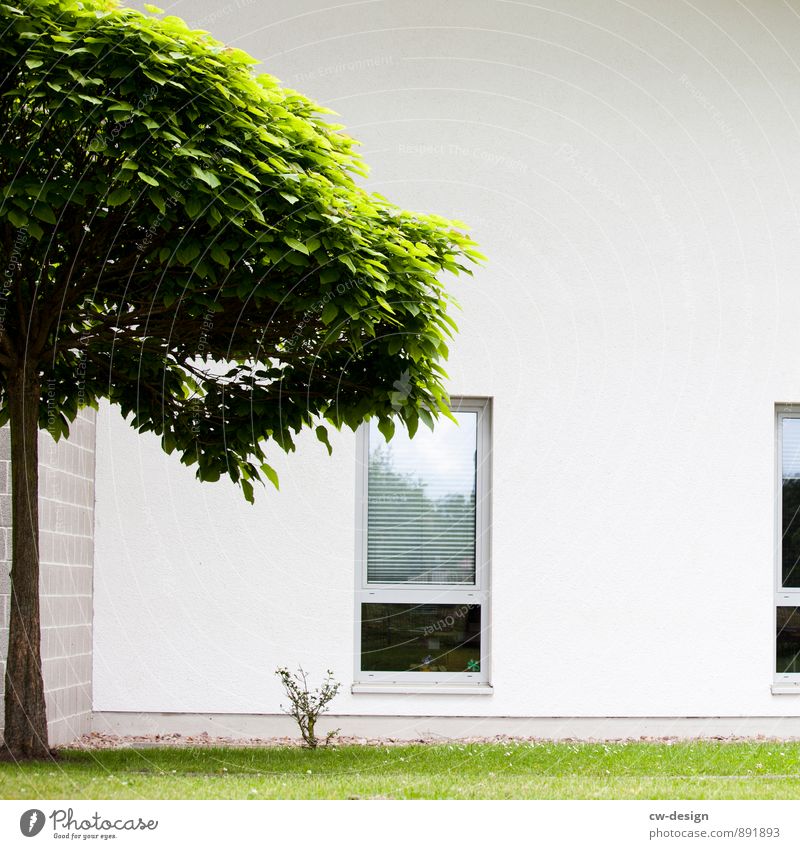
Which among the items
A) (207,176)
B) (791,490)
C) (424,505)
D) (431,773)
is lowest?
(431,773)

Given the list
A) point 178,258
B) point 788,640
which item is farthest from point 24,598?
point 788,640

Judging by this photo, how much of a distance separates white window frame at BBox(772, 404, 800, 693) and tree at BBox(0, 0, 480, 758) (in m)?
5.76

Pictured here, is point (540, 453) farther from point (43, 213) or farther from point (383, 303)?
point (43, 213)

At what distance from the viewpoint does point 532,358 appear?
11.9 metres

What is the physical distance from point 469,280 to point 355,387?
442cm

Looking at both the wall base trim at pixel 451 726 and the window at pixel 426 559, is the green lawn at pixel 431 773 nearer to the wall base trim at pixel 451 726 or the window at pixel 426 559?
the wall base trim at pixel 451 726

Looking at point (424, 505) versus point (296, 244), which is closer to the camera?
point (296, 244)

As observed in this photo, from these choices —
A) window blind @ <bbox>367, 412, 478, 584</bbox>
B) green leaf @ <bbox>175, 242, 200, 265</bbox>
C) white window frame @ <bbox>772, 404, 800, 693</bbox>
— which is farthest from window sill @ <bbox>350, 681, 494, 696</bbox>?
green leaf @ <bbox>175, 242, 200, 265</bbox>

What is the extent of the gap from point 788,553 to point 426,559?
371cm

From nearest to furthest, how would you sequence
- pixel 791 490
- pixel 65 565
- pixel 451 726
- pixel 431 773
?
pixel 431 773, pixel 65 565, pixel 451 726, pixel 791 490

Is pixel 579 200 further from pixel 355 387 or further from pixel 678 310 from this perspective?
pixel 355 387

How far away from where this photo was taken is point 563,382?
11891 millimetres

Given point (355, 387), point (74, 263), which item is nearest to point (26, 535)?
point (74, 263)

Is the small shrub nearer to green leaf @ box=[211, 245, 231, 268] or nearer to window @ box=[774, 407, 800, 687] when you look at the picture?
window @ box=[774, 407, 800, 687]
